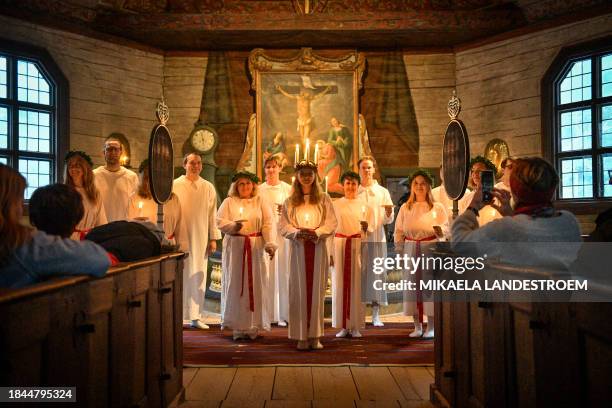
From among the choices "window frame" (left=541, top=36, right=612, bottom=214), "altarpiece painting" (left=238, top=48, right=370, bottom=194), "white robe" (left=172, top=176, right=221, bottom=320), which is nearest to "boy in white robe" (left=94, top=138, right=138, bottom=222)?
"white robe" (left=172, top=176, right=221, bottom=320)

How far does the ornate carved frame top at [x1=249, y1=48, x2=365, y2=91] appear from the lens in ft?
38.5

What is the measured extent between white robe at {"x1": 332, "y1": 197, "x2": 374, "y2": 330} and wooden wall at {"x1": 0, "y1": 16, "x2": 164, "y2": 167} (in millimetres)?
4894

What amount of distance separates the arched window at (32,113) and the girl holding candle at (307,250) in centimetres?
494

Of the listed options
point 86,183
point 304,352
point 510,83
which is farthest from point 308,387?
point 510,83

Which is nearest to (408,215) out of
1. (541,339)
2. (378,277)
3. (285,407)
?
(378,277)

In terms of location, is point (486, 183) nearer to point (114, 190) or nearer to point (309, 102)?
point (114, 190)

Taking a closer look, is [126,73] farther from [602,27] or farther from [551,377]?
[551,377]

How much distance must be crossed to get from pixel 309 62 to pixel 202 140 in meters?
2.51

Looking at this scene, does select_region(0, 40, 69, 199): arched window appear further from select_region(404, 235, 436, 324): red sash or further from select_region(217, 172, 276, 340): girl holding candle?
select_region(404, 235, 436, 324): red sash

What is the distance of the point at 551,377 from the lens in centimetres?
255

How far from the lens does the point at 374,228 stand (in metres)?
8.48

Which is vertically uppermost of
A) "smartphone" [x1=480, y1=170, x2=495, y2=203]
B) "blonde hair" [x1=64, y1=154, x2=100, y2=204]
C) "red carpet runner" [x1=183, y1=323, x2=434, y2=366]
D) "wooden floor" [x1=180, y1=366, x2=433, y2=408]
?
"blonde hair" [x1=64, y1=154, x2=100, y2=204]

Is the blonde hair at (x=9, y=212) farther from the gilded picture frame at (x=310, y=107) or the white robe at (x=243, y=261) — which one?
the gilded picture frame at (x=310, y=107)

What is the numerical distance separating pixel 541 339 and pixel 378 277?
6.18m
